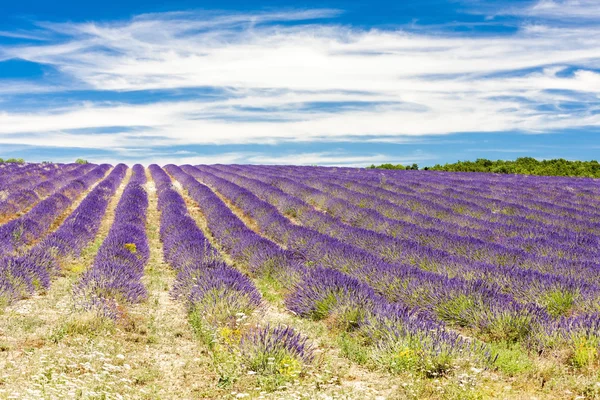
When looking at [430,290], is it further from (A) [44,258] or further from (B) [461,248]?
(A) [44,258]

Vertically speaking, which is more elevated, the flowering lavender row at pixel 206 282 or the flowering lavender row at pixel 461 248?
the flowering lavender row at pixel 461 248

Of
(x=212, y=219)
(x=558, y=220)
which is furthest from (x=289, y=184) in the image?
(x=558, y=220)

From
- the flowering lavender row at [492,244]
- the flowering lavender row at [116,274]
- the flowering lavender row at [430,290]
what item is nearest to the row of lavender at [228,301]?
the flowering lavender row at [116,274]

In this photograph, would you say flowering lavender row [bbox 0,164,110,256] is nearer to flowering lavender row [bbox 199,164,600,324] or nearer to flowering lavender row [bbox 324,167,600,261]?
flowering lavender row [bbox 199,164,600,324]

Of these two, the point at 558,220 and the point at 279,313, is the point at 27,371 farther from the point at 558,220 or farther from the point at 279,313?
the point at 558,220

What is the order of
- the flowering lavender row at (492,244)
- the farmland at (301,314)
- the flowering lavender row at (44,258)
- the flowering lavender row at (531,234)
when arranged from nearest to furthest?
the farmland at (301,314)
the flowering lavender row at (44,258)
the flowering lavender row at (492,244)
the flowering lavender row at (531,234)

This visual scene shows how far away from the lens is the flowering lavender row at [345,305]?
13.5 ft

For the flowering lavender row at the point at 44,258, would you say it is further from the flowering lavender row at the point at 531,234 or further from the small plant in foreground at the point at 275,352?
the flowering lavender row at the point at 531,234

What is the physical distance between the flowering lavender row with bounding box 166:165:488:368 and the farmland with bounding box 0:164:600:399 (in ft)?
0.08

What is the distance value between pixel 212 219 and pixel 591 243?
821cm

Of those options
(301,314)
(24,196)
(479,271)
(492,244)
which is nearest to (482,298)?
(479,271)

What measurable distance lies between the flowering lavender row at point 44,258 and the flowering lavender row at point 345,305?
9.46ft

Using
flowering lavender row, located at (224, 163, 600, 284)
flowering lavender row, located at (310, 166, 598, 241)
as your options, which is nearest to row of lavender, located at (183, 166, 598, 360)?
flowering lavender row, located at (224, 163, 600, 284)

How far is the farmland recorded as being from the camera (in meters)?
3.77
